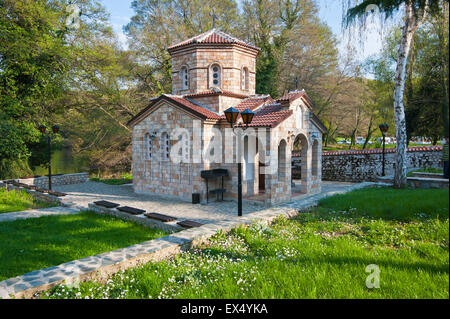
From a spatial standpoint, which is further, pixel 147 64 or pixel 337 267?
pixel 147 64

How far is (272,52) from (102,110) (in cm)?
1393

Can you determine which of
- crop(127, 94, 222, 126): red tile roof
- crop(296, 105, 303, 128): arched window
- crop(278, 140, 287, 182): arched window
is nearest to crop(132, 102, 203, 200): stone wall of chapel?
crop(127, 94, 222, 126): red tile roof

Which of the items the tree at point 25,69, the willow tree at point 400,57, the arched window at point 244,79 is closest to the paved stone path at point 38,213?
the tree at point 25,69

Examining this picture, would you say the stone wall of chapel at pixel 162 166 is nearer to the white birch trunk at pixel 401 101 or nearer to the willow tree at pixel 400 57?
the willow tree at pixel 400 57

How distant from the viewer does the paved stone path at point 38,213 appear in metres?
9.37

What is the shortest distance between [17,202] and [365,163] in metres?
17.1

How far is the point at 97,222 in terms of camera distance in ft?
28.0

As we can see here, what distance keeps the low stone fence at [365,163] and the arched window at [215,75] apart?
688cm

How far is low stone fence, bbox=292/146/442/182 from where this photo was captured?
15.7 m

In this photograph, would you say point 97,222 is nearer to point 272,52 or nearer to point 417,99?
point 417,99

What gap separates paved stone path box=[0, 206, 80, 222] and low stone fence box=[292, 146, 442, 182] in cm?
1147

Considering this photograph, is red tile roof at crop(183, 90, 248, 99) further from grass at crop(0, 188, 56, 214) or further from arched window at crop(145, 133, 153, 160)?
grass at crop(0, 188, 56, 214)

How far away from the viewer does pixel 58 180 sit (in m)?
16.3
